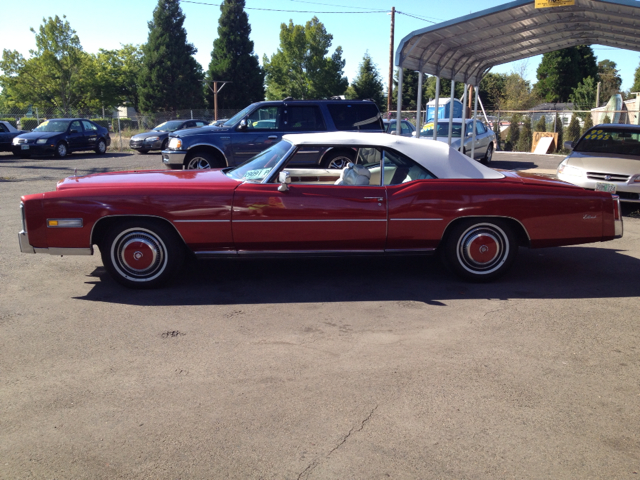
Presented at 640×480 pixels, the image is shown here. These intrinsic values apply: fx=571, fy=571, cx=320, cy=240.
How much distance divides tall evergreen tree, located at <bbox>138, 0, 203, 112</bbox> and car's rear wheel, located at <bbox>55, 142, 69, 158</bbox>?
28858 millimetres

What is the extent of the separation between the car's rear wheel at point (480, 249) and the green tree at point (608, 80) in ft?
165

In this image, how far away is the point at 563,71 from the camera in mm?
55375

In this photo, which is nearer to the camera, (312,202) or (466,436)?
(466,436)

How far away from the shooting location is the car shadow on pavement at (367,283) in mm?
5270

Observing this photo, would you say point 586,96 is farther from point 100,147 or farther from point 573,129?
point 100,147

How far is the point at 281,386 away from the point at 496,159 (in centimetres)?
1912

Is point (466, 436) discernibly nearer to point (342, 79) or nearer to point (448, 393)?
point (448, 393)

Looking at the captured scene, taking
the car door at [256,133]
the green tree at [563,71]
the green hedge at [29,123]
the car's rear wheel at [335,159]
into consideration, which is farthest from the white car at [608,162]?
the green tree at [563,71]

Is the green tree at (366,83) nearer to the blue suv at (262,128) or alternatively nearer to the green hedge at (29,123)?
the green hedge at (29,123)

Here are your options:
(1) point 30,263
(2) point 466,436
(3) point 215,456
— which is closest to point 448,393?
(2) point 466,436

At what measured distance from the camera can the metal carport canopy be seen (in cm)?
915

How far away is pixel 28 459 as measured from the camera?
2801 mm

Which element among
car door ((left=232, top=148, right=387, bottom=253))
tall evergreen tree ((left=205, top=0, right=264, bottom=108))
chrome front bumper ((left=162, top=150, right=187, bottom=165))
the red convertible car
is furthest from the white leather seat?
tall evergreen tree ((left=205, top=0, right=264, bottom=108))

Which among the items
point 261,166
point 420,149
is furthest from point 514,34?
point 261,166
